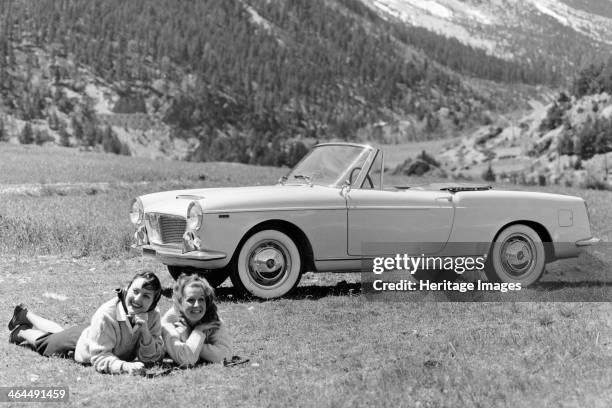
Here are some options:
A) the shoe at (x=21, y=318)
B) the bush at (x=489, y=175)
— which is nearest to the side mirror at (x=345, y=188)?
the shoe at (x=21, y=318)

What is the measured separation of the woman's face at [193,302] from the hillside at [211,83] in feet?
293

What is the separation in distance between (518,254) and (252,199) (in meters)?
3.47

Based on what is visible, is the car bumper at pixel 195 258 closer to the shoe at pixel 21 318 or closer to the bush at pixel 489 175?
the shoe at pixel 21 318

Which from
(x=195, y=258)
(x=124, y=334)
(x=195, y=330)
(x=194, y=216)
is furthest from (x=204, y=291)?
(x=194, y=216)

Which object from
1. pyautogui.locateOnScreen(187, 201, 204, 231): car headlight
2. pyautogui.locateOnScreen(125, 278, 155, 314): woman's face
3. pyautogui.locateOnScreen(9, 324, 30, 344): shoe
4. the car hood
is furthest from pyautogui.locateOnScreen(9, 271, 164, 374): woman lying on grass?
the car hood

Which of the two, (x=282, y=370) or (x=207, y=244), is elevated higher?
(x=207, y=244)

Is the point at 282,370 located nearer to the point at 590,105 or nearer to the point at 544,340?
the point at 544,340

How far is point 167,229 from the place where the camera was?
10234mm

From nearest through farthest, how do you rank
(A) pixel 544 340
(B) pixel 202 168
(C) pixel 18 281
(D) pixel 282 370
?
(D) pixel 282 370 < (A) pixel 544 340 < (C) pixel 18 281 < (B) pixel 202 168

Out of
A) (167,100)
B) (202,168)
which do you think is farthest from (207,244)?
(167,100)

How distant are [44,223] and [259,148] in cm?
10451

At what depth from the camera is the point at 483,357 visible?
7.29 m

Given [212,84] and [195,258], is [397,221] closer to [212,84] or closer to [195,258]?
[195,258]

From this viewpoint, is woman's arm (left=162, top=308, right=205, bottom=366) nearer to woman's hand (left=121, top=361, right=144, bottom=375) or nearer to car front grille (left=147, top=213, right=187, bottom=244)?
woman's hand (left=121, top=361, right=144, bottom=375)
